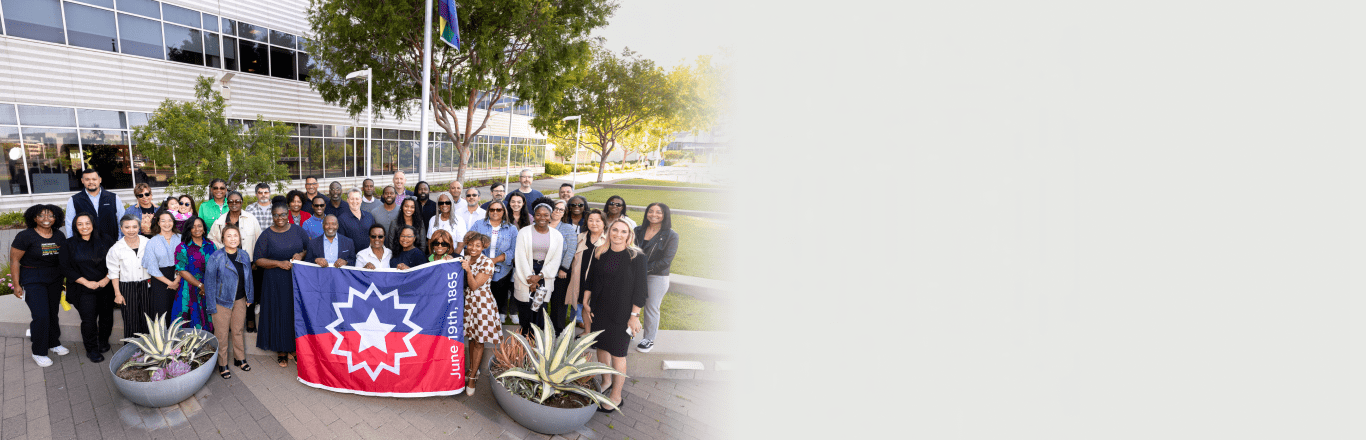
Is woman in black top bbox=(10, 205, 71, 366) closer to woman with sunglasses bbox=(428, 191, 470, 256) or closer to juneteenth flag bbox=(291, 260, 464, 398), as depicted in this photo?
juneteenth flag bbox=(291, 260, 464, 398)

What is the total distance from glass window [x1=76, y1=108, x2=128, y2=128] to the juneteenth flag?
15.4 meters

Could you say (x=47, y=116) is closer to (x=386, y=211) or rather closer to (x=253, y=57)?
(x=253, y=57)

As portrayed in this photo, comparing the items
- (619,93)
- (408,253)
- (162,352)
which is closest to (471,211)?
(408,253)

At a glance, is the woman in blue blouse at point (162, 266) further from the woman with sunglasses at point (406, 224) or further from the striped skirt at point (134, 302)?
the woman with sunglasses at point (406, 224)

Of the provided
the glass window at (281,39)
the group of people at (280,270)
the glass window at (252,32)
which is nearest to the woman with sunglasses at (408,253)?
the group of people at (280,270)

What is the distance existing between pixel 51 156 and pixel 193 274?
14240 mm

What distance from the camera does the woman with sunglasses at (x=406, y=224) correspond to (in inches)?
205

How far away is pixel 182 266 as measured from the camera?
469 centimetres

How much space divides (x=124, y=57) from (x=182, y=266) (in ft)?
48.3

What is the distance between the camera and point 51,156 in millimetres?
13203

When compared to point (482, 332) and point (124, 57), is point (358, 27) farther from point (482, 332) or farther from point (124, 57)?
point (482, 332)

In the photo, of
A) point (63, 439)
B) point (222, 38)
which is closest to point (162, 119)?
point (222, 38)

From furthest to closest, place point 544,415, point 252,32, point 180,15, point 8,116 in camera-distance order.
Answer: point 252,32 → point 180,15 → point 8,116 → point 544,415

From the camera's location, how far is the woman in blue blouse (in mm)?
4562
